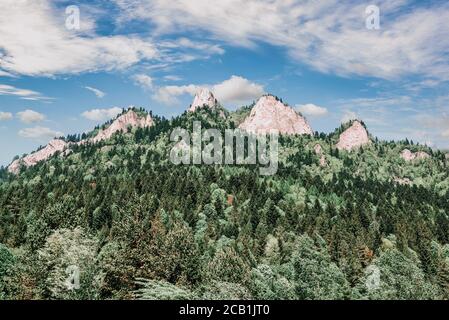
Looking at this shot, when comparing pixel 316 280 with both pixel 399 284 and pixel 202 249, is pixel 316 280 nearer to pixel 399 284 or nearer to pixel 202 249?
pixel 399 284

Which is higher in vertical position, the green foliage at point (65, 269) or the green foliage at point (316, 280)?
the green foliage at point (65, 269)

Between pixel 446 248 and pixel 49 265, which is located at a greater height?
pixel 49 265

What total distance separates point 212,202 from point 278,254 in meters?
68.0

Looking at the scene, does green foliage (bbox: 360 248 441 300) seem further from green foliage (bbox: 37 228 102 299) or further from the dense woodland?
green foliage (bbox: 37 228 102 299)

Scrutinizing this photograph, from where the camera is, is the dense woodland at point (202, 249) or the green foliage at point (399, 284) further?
the dense woodland at point (202, 249)

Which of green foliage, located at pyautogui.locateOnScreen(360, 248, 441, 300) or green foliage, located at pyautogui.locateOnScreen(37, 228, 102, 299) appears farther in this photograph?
green foliage, located at pyautogui.locateOnScreen(360, 248, 441, 300)

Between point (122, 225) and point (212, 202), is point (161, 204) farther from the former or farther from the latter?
point (122, 225)

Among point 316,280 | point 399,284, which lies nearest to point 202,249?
point 316,280

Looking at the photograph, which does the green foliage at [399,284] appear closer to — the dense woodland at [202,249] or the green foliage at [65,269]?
the dense woodland at [202,249]

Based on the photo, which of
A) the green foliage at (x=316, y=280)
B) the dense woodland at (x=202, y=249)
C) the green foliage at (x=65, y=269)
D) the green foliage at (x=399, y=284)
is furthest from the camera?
the dense woodland at (x=202, y=249)

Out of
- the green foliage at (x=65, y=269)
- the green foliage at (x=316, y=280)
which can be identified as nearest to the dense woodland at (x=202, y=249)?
the green foliage at (x=65, y=269)

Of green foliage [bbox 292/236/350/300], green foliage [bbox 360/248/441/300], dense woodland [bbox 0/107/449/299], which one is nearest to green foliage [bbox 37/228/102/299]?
dense woodland [bbox 0/107/449/299]

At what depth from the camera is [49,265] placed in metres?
64.5
